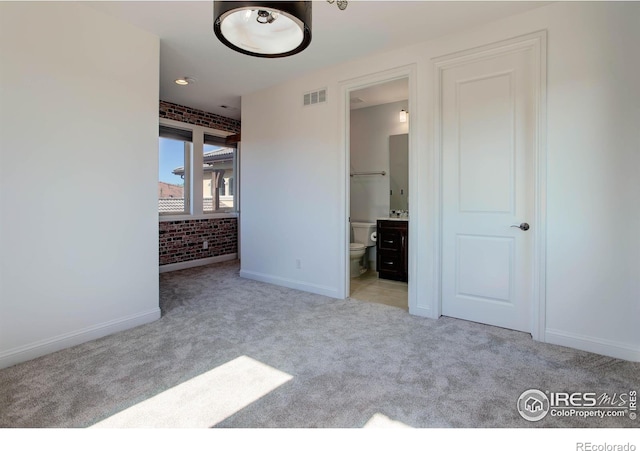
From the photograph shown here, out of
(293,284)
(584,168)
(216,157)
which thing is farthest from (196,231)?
(584,168)

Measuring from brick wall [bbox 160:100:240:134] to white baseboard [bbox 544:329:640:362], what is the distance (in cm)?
533

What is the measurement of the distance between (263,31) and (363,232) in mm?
3756

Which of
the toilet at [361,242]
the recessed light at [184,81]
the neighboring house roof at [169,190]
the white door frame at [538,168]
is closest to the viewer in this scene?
the white door frame at [538,168]

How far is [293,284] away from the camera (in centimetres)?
416

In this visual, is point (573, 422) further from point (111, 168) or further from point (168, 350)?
point (111, 168)

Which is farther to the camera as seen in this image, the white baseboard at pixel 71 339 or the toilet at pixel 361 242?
the toilet at pixel 361 242

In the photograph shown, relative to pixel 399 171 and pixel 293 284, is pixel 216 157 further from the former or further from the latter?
pixel 399 171

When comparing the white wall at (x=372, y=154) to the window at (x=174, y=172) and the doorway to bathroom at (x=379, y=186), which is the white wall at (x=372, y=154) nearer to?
the doorway to bathroom at (x=379, y=186)

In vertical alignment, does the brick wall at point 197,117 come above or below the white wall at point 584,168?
above

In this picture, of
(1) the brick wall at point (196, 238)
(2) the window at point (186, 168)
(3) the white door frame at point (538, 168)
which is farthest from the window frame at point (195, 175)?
(3) the white door frame at point (538, 168)

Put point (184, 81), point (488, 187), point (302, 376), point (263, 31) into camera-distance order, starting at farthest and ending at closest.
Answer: point (184, 81)
point (488, 187)
point (302, 376)
point (263, 31)

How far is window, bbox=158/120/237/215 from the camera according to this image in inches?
210

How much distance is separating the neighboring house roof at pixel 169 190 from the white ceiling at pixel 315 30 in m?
1.76

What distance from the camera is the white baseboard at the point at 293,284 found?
381 cm
